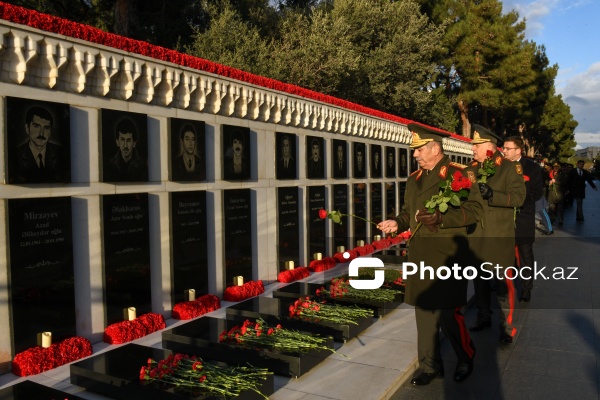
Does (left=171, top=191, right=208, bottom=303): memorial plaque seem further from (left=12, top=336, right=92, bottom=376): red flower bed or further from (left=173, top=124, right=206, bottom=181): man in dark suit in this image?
(left=12, top=336, right=92, bottom=376): red flower bed

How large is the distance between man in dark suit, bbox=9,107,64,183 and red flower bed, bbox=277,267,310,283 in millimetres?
4813

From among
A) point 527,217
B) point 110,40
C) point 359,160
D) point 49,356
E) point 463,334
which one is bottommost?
point 49,356

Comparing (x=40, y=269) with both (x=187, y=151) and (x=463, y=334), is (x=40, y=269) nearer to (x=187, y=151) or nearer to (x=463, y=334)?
(x=187, y=151)

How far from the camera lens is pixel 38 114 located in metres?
5.70

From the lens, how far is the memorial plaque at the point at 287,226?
33.0ft

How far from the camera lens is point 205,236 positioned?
26.6ft

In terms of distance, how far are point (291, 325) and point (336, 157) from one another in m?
6.95

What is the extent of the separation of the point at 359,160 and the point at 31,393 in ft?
34.6

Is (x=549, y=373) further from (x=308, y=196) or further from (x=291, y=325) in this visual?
(x=308, y=196)

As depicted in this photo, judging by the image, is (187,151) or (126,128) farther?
(187,151)

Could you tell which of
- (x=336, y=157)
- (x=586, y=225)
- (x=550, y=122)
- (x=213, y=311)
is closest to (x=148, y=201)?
(x=213, y=311)

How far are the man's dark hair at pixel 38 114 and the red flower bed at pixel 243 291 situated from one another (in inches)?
151

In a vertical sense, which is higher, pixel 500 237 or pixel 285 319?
pixel 500 237

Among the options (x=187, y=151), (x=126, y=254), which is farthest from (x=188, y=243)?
(x=187, y=151)
